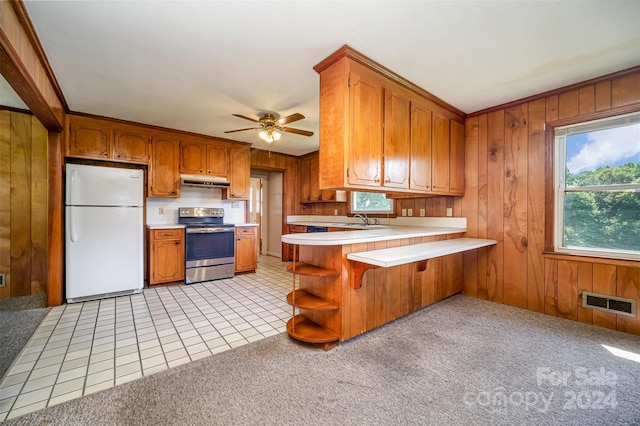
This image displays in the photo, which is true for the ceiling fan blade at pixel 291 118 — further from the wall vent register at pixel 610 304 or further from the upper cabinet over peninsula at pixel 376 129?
the wall vent register at pixel 610 304

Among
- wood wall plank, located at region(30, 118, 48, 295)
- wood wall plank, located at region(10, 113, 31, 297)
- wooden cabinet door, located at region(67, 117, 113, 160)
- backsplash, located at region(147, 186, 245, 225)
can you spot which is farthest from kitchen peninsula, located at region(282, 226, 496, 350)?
wood wall plank, located at region(10, 113, 31, 297)

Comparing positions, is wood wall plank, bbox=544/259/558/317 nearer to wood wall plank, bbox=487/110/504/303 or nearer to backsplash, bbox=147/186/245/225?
wood wall plank, bbox=487/110/504/303

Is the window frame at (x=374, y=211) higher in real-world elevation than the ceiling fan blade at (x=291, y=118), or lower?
lower

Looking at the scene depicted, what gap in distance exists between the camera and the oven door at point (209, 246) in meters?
4.03

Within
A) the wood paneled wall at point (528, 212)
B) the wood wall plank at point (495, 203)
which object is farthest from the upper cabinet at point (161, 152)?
the wood wall plank at point (495, 203)

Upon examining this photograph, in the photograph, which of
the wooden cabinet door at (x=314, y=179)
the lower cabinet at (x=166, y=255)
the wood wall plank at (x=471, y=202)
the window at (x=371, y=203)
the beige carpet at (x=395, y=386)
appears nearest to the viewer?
the beige carpet at (x=395, y=386)

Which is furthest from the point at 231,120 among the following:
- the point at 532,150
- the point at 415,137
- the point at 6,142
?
the point at 532,150

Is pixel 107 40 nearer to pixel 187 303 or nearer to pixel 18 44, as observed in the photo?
pixel 18 44

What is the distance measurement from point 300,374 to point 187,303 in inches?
79.7

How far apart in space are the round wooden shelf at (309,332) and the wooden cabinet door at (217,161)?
10.2 ft

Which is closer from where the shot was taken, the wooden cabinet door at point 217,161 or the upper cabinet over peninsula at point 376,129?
the upper cabinet over peninsula at point 376,129

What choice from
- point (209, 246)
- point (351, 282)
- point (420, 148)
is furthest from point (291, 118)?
point (209, 246)

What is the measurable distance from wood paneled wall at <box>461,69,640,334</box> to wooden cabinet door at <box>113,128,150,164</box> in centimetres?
457

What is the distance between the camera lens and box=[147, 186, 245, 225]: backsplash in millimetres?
4270
